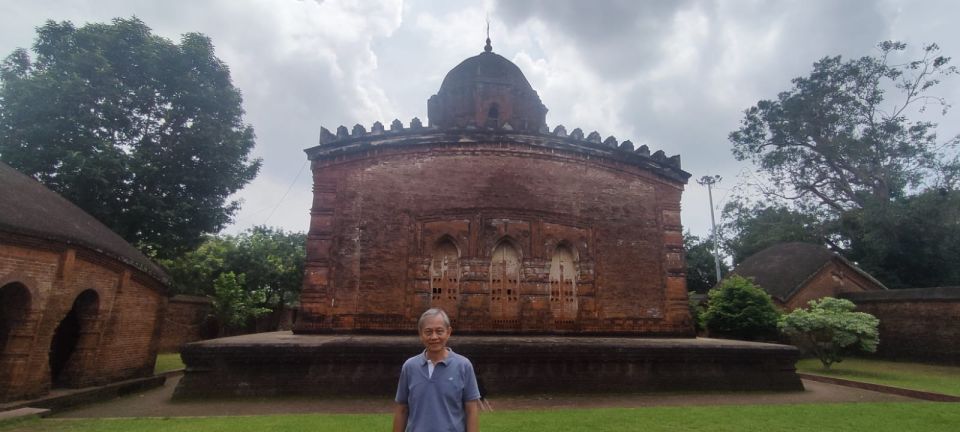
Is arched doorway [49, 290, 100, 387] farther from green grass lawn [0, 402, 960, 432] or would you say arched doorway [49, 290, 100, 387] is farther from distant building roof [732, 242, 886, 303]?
distant building roof [732, 242, 886, 303]

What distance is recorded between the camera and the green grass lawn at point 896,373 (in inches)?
456

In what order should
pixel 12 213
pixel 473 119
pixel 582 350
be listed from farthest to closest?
pixel 473 119, pixel 582 350, pixel 12 213

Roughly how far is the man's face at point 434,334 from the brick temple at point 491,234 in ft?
28.6

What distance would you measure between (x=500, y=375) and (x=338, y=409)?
3106mm

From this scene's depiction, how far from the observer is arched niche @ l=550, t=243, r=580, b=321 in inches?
486

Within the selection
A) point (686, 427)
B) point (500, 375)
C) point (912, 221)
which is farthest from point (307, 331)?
point (912, 221)

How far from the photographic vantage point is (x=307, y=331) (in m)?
11.4

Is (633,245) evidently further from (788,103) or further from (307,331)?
(788,103)

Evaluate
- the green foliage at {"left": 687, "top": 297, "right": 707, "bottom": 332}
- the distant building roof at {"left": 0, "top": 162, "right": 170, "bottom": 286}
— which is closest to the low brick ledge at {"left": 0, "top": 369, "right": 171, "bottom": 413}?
the distant building roof at {"left": 0, "top": 162, "right": 170, "bottom": 286}

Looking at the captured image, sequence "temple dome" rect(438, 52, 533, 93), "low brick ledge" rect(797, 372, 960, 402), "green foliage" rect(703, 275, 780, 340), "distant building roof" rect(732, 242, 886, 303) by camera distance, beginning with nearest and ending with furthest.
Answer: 1. "low brick ledge" rect(797, 372, 960, 402)
2. "temple dome" rect(438, 52, 533, 93)
3. "green foliage" rect(703, 275, 780, 340)
4. "distant building roof" rect(732, 242, 886, 303)

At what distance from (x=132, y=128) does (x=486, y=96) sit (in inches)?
431

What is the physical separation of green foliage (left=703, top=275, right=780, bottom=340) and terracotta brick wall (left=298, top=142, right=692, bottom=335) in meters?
6.23

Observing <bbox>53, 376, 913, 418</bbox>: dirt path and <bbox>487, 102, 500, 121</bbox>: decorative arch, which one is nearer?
<bbox>53, 376, 913, 418</bbox>: dirt path

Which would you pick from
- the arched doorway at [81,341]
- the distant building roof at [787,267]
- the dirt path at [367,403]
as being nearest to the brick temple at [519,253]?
the dirt path at [367,403]
